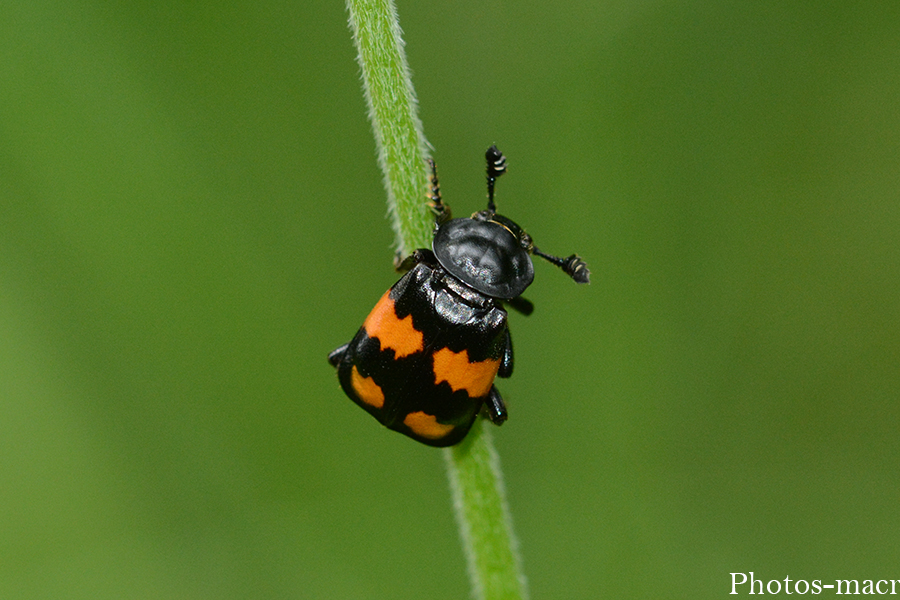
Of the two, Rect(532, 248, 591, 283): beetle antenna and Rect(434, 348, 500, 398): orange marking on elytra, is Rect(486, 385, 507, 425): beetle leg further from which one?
Rect(532, 248, 591, 283): beetle antenna

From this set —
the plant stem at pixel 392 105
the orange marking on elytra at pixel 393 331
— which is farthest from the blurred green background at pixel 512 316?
the plant stem at pixel 392 105

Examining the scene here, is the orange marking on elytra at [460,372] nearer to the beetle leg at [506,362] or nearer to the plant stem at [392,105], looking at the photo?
the beetle leg at [506,362]

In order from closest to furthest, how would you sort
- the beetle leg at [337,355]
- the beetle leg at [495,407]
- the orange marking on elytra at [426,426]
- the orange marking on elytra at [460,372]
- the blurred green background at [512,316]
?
1. the orange marking on elytra at [426,426]
2. the orange marking on elytra at [460,372]
3. the beetle leg at [495,407]
4. the beetle leg at [337,355]
5. the blurred green background at [512,316]

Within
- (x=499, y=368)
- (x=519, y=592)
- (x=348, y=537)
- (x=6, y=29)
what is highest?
(x=6, y=29)

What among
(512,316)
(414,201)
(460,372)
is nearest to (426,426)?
(460,372)

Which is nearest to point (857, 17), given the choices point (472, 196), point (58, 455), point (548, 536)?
point (472, 196)

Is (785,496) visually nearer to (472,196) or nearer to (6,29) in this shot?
(472,196)

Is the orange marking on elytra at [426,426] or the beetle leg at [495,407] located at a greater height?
the beetle leg at [495,407]
